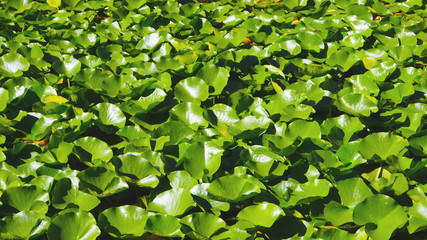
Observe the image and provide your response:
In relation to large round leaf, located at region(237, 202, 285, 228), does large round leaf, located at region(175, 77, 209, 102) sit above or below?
below

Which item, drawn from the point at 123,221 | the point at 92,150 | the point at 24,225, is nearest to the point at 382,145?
the point at 123,221

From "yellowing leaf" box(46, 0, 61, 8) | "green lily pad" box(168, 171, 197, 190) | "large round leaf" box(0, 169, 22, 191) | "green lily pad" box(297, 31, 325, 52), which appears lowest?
"yellowing leaf" box(46, 0, 61, 8)

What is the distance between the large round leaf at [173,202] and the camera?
1.59 metres

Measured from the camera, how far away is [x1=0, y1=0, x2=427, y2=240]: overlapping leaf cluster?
1.58 meters

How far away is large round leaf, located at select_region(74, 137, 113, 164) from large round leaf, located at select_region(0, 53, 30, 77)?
79 centimetres

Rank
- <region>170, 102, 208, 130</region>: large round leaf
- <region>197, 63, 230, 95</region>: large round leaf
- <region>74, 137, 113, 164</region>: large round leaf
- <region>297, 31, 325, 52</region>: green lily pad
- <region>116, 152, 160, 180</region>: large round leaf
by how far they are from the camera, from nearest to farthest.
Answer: <region>116, 152, 160, 180</region>: large round leaf
<region>74, 137, 113, 164</region>: large round leaf
<region>170, 102, 208, 130</region>: large round leaf
<region>197, 63, 230, 95</region>: large round leaf
<region>297, 31, 325, 52</region>: green lily pad

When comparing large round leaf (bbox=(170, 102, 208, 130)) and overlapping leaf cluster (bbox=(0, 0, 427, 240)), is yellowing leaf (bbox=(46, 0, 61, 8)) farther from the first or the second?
large round leaf (bbox=(170, 102, 208, 130))

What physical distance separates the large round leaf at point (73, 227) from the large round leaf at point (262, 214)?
1.56ft

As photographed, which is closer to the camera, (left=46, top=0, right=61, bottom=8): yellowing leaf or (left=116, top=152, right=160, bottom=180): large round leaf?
(left=116, top=152, right=160, bottom=180): large round leaf

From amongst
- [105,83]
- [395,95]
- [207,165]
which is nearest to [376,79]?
[395,95]

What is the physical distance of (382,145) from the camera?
187cm

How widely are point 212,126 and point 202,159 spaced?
0.35 metres

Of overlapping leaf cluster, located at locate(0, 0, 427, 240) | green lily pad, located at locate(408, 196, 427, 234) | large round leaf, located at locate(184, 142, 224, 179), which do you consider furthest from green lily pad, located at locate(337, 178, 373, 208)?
large round leaf, located at locate(184, 142, 224, 179)

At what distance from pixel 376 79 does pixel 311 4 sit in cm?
128
